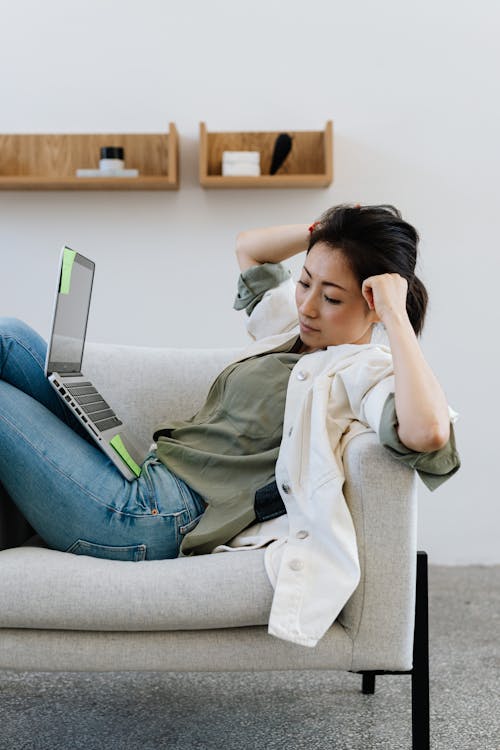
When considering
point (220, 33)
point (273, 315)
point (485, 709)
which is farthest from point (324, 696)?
point (220, 33)

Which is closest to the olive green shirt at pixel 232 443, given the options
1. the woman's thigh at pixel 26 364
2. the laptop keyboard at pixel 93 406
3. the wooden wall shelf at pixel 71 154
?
the laptop keyboard at pixel 93 406

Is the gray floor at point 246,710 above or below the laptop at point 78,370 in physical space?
below

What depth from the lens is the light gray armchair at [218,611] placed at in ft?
4.41

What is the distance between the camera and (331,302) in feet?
5.29

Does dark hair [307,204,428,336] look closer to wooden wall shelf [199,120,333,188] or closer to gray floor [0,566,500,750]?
gray floor [0,566,500,750]

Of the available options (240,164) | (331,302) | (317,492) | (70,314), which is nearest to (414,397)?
(317,492)

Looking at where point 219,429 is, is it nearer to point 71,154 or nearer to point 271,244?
point 271,244

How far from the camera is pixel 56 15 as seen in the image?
3.07 metres

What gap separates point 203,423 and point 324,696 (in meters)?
0.69

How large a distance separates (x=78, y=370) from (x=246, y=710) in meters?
0.80

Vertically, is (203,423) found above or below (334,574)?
above

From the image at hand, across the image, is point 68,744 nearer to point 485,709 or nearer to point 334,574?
point 334,574

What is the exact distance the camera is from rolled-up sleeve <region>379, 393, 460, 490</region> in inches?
50.8

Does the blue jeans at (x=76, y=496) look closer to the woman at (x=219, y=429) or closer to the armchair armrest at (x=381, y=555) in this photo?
the woman at (x=219, y=429)
